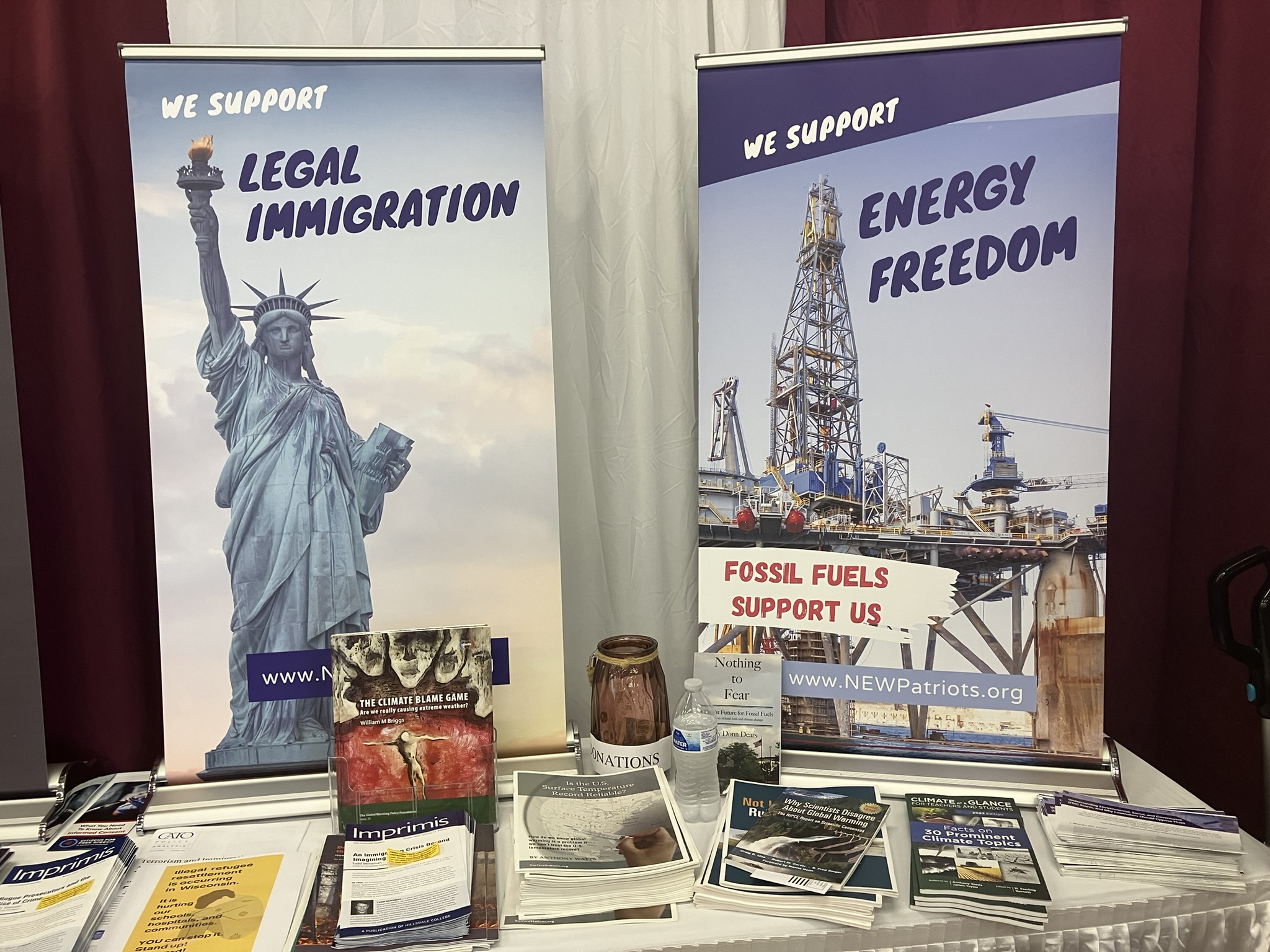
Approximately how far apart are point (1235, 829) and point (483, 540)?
4.15 ft

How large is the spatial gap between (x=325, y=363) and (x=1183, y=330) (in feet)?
5.51

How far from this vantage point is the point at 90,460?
66.4 inches

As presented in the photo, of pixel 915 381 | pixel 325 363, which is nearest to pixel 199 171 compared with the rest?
pixel 325 363

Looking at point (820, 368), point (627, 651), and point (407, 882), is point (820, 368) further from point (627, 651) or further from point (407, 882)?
point (407, 882)

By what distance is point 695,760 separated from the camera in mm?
1468

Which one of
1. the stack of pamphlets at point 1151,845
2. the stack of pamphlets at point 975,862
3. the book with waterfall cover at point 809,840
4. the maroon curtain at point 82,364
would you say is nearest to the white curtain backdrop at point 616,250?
the maroon curtain at point 82,364

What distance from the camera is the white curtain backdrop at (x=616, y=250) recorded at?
1725 mm

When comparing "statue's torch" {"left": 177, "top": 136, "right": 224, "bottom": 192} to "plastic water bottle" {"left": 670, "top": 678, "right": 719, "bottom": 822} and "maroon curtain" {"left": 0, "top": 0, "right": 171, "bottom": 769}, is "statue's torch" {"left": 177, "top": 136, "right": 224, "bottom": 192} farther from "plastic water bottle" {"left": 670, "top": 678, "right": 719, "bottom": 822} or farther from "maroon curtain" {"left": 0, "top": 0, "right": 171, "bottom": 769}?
"plastic water bottle" {"left": 670, "top": 678, "right": 719, "bottom": 822}

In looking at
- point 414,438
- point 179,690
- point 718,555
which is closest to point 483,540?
point 414,438

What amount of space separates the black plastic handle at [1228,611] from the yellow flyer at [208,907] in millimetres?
1528

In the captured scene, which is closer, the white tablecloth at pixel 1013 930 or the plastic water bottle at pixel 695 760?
the white tablecloth at pixel 1013 930

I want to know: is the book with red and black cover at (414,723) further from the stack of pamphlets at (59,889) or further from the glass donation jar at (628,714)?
the stack of pamphlets at (59,889)

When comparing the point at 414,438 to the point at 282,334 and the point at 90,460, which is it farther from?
the point at 90,460

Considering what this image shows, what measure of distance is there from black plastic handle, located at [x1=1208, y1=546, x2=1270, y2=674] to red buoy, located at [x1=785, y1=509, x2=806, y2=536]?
25.9 inches
